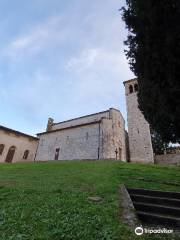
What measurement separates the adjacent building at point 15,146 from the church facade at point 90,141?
4.82ft

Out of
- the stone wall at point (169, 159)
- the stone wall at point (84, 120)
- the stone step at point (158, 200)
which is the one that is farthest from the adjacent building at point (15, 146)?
the stone step at point (158, 200)

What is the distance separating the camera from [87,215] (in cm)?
508

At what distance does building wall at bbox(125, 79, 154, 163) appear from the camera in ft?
91.5

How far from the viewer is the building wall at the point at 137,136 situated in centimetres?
2790

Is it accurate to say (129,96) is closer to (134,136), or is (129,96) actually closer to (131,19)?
(134,136)

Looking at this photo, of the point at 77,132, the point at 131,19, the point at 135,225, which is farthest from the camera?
the point at 77,132

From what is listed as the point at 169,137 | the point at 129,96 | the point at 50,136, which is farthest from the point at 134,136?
the point at 169,137

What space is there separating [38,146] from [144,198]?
27660 mm

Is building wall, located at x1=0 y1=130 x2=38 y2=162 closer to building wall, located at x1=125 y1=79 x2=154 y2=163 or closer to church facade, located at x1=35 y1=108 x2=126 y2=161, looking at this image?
church facade, located at x1=35 y1=108 x2=126 y2=161

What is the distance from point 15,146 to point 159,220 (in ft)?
93.3

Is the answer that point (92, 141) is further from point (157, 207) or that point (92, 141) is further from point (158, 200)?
point (157, 207)

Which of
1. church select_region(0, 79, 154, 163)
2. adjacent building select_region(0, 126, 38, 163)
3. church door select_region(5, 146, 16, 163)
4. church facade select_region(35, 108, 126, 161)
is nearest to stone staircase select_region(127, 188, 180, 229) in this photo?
church facade select_region(35, 108, 126, 161)

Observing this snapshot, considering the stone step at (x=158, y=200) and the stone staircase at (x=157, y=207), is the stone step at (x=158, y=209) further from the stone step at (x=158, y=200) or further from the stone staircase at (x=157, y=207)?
the stone step at (x=158, y=200)

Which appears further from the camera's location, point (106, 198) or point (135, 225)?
point (106, 198)
